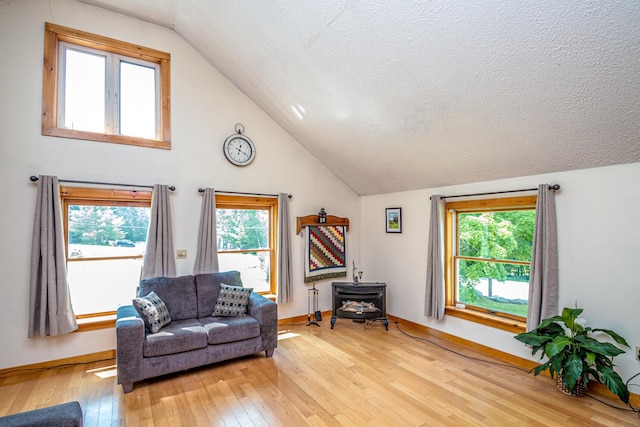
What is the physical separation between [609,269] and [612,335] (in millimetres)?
563

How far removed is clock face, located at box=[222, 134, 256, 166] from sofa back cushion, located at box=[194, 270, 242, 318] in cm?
152

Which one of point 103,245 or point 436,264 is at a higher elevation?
point 103,245

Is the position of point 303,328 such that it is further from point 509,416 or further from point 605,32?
point 605,32

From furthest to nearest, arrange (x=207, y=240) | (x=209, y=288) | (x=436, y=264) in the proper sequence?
(x=436, y=264) < (x=207, y=240) < (x=209, y=288)

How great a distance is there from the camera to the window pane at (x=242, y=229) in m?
4.29

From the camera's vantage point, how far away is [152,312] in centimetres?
310

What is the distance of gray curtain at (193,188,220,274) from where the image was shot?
154 inches

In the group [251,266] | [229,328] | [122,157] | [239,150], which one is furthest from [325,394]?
[122,157]

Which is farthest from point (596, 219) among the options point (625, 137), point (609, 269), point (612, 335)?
point (612, 335)

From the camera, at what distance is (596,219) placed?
2.83 metres

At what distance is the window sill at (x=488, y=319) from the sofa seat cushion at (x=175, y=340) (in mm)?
2985

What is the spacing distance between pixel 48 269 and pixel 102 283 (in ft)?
1.88

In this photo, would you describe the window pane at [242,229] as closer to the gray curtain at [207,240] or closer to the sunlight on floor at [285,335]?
the gray curtain at [207,240]

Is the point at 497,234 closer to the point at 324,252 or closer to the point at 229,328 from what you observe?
the point at 324,252
